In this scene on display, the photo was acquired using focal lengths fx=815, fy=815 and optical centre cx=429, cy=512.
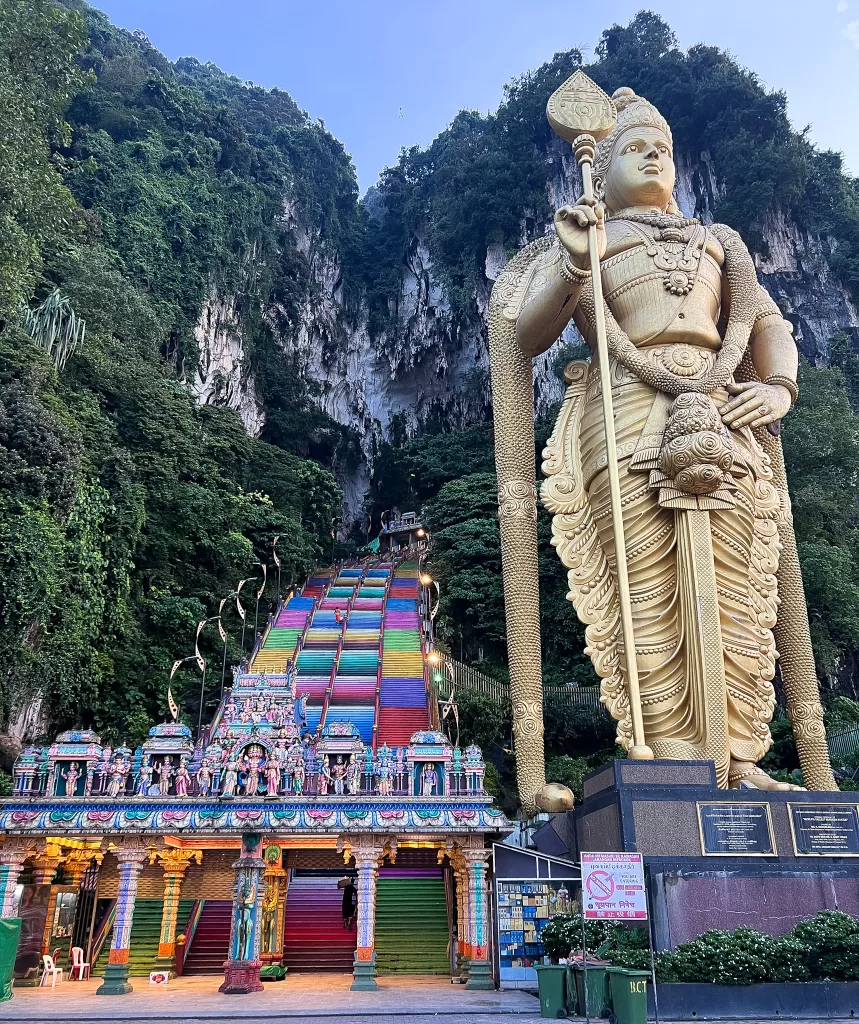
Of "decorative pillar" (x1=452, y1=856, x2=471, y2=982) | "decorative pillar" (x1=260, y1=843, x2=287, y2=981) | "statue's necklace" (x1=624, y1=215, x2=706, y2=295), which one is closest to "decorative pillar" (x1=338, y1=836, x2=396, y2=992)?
"decorative pillar" (x1=452, y1=856, x2=471, y2=982)

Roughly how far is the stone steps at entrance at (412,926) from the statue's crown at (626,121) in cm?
852

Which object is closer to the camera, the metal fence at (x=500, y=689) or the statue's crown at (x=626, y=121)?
the statue's crown at (x=626, y=121)

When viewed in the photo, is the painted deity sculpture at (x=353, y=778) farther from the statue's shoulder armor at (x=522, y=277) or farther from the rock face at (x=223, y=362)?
the rock face at (x=223, y=362)

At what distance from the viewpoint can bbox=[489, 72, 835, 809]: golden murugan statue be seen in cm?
702

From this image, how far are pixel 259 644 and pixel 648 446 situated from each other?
451 inches

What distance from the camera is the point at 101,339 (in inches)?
727

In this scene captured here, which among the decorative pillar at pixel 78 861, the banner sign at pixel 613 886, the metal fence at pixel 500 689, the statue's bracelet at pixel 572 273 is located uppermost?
the statue's bracelet at pixel 572 273

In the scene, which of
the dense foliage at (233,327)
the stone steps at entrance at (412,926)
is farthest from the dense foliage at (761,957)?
the dense foliage at (233,327)

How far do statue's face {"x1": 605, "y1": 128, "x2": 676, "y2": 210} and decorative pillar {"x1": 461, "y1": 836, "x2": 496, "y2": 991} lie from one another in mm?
6606

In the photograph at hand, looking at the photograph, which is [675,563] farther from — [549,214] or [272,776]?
[549,214]

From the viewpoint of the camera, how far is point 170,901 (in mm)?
8617

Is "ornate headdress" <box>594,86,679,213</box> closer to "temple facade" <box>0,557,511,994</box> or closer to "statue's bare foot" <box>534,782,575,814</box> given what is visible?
"statue's bare foot" <box>534,782,575,814</box>

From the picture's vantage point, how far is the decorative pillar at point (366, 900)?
712 cm

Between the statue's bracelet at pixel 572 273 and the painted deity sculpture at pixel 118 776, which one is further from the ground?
the statue's bracelet at pixel 572 273
